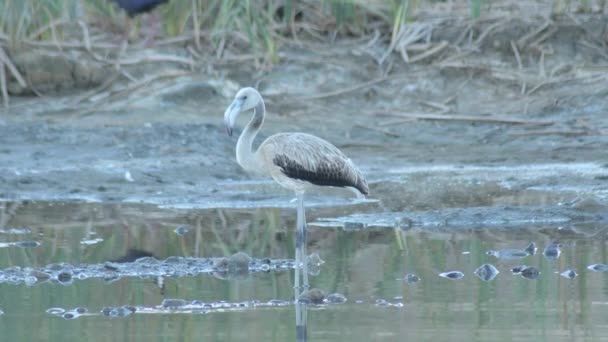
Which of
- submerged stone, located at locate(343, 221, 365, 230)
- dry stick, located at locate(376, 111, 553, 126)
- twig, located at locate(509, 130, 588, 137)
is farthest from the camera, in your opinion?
dry stick, located at locate(376, 111, 553, 126)

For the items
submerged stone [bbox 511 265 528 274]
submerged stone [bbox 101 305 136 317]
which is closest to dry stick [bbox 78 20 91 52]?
submerged stone [bbox 511 265 528 274]

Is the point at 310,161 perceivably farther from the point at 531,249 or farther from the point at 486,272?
the point at 486,272

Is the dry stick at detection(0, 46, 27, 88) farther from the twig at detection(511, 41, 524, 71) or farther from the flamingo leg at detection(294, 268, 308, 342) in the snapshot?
the flamingo leg at detection(294, 268, 308, 342)

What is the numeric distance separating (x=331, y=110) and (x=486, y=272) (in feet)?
21.4

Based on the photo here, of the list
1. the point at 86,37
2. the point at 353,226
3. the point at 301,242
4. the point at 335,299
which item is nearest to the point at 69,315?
the point at 335,299

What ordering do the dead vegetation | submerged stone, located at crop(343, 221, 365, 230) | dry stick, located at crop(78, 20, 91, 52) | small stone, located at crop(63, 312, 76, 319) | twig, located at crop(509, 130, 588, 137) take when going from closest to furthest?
small stone, located at crop(63, 312, 76, 319) < submerged stone, located at crop(343, 221, 365, 230) < twig, located at crop(509, 130, 588, 137) < the dead vegetation < dry stick, located at crop(78, 20, 91, 52)

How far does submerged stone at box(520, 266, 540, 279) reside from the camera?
7.23 m

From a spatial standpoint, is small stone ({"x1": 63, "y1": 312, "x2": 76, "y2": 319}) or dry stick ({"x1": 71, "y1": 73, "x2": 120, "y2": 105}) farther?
dry stick ({"x1": 71, "y1": 73, "x2": 120, "y2": 105})

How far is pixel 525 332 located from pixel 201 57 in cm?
872

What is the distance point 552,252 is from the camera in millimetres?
7938

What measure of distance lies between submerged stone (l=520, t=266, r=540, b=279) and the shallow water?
0.04m

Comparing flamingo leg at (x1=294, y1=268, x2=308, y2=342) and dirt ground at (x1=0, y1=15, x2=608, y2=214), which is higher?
dirt ground at (x1=0, y1=15, x2=608, y2=214)

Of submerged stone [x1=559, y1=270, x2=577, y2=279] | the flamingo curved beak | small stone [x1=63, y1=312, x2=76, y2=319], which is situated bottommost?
small stone [x1=63, y1=312, x2=76, y2=319]

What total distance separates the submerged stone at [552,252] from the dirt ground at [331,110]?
9.35ft
